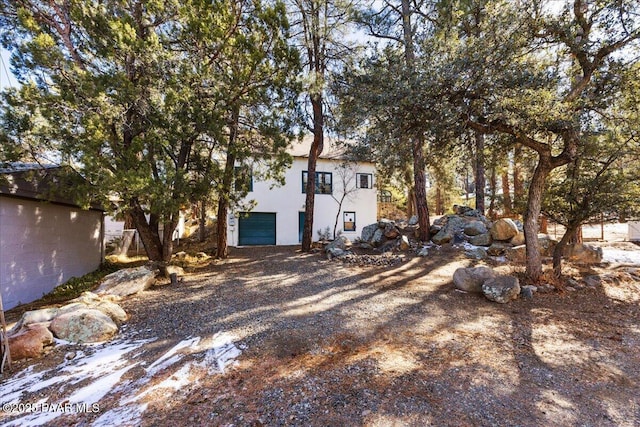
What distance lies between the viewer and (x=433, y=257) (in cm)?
941

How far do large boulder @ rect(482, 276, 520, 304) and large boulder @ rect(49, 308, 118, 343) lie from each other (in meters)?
6.43

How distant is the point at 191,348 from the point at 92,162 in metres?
4.16

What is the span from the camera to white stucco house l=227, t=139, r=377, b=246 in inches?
592

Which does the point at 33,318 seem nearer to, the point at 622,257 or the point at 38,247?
the point at 38,247

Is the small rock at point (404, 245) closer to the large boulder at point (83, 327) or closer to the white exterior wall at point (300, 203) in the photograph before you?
the white exterior wall at point (300, 203)

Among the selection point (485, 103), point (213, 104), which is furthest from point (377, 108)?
point (213, 104)

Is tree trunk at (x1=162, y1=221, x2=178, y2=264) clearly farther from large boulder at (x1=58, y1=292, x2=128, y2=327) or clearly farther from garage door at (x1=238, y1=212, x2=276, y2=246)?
garage door at (x1=238, y1=212, x2=276, y2=246)

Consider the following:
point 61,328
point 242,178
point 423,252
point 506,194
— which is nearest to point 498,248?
point 423,252

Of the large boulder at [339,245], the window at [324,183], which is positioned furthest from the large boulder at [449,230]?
the window at [324,183]

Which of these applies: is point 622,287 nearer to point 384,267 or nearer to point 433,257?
point 433,257

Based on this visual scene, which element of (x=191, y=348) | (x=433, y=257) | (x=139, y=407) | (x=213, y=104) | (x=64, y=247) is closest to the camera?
(x=139, y=407)

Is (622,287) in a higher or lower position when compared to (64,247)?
lower

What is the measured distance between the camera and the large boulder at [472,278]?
605 centimetres

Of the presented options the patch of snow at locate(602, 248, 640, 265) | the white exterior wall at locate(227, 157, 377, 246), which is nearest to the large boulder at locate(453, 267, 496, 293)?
the patch of snow at locate(602, 248, 640, 265)
